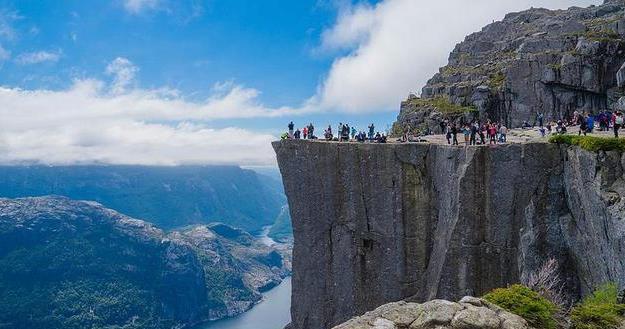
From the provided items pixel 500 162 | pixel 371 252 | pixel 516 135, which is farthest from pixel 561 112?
pixel 371 252

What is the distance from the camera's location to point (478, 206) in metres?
38.4

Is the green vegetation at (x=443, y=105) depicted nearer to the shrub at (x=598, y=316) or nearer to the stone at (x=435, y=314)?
the shrub at (x=598, y=316)

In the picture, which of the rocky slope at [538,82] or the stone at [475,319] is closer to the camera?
the stone at [475,319]

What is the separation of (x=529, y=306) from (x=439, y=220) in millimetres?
21104

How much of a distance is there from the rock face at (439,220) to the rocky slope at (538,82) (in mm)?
18189

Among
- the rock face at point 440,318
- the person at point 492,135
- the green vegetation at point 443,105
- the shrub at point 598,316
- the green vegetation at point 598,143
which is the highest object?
the green vegetation at point 443,105

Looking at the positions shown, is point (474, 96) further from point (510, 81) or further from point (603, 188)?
point (603, 188)

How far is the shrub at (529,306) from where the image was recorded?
21047 millimetres

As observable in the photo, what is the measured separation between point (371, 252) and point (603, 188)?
2104 centimetres

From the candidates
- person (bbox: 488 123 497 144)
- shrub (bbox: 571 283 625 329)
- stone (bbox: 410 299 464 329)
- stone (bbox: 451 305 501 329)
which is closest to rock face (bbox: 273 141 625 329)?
person (bbox: 488 123 497 144)

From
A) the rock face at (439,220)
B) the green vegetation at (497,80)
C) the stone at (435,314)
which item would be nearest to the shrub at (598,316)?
the rock face at (439,220)

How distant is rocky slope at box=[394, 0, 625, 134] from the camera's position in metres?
54.0

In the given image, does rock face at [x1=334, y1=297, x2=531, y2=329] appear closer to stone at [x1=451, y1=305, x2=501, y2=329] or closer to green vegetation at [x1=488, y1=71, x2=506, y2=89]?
stone at [x1=451, y1=305, x2=501, y2=329]

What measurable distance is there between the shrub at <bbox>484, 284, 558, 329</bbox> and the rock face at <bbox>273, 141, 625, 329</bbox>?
22.4 feet
